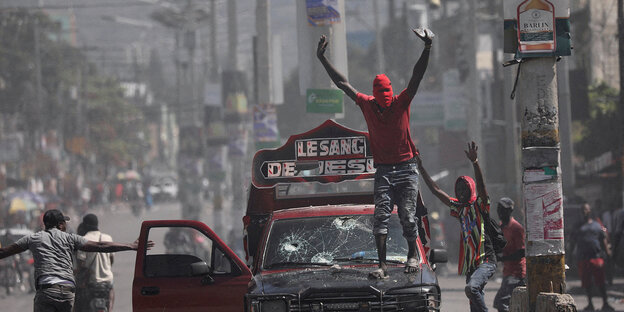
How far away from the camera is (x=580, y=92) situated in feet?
101

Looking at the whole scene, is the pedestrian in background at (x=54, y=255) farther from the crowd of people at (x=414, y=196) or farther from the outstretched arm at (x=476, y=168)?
the outstretched arm at (x=476, y=168)

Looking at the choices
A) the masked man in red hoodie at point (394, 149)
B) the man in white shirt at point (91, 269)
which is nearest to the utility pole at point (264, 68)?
the man in white shirt at point (91, 269)

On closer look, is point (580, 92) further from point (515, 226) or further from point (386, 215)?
point (386, 215)

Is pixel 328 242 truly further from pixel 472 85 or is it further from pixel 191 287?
pixel 472 85

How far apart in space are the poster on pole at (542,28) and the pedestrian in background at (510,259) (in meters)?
3.12

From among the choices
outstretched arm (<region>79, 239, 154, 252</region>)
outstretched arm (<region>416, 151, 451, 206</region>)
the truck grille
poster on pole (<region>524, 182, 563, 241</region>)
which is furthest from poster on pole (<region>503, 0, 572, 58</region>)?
outstretched arm (<region>79, 239, 154, 252</region>)

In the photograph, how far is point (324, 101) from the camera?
15.7 meters

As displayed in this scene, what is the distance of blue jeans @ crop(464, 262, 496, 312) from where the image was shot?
396 inches

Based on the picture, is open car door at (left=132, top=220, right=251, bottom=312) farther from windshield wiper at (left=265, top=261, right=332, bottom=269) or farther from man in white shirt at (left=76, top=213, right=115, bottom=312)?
man in white shirt at (left=76, top=213, right=115, bottom=312)

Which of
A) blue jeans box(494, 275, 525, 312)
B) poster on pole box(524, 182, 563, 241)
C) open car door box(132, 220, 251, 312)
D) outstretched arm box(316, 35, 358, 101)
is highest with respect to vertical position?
outstretched arm box(316, 35, 358, 101)

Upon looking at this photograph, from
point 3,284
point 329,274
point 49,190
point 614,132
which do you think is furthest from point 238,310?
point 49,190

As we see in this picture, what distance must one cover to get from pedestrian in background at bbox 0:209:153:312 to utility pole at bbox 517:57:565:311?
3.42 meters

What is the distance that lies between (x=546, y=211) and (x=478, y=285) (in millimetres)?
1848

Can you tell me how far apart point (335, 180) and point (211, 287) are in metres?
2.07
